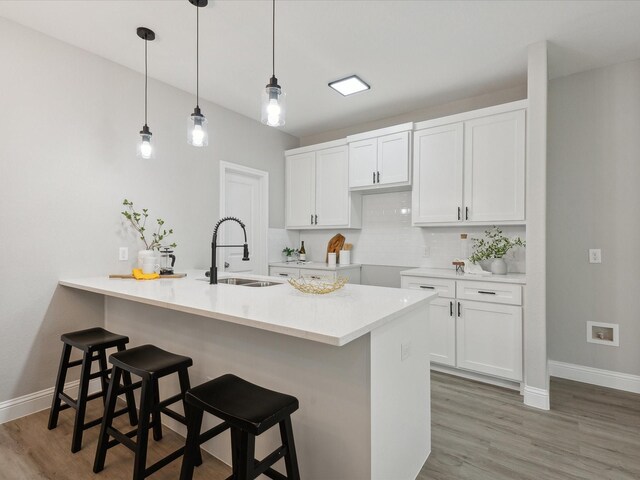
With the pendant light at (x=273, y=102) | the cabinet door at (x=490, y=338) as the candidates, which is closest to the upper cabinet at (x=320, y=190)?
the cabinet door at (x=490, y=338)

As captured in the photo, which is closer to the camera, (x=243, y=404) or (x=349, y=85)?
(x=243, y=404)

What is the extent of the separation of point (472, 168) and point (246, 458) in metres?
3.06

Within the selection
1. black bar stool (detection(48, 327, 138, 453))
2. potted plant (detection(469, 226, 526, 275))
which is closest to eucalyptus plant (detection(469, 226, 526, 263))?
potted plant (detection(469, 226, 526, 275))

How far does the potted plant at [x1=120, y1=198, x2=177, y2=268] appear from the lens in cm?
300

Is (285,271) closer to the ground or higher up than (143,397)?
higher up

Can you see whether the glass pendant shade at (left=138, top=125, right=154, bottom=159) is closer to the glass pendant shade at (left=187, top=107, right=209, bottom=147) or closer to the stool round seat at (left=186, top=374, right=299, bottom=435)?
the glass pendant shade at (left=187, top=107, right=209, bottom=147)

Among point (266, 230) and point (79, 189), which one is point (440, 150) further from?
point (79, 189)

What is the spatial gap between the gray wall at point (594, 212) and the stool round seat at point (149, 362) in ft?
10.6

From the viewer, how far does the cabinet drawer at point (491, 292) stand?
280cm

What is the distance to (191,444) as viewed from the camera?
1384 mm

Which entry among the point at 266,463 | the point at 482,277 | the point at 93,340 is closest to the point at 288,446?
the point at 266,463

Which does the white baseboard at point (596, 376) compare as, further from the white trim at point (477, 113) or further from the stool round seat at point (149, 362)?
the stool round seat at point (149, 362)

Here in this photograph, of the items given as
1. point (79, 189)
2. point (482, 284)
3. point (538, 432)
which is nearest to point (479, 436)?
point (538, 432)

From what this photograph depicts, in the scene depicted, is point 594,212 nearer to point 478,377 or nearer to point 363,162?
point 478,377
